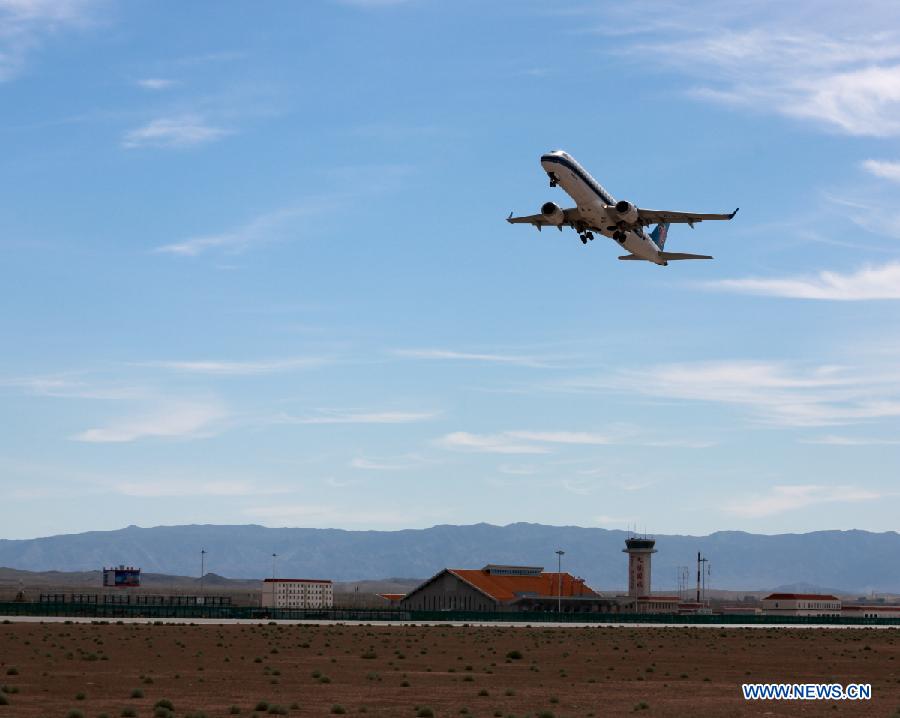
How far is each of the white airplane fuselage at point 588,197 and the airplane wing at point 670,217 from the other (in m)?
1.25

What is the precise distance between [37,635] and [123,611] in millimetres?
34677

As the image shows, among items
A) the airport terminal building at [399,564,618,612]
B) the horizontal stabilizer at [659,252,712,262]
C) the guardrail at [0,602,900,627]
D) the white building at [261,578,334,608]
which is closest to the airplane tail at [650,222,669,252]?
the horizontal stabilizer at [659,252,712,262]

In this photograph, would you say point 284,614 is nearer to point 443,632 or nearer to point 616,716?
point 443,632

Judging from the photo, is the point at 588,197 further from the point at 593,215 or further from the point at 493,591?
the point at 493,591

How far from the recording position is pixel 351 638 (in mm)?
86250

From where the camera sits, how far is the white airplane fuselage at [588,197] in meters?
79.5

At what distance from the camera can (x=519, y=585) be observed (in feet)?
585

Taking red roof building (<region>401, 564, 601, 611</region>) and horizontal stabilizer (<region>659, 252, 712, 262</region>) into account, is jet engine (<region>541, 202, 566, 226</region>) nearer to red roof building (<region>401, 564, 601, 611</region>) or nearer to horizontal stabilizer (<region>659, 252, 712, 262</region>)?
horizontal stabilizer (<region>659, 252, 712, 262</region>)

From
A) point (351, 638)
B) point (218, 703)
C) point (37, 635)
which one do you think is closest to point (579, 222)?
point (351, 638)

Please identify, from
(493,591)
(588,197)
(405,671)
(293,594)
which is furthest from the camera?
(293,594)

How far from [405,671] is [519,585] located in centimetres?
11849

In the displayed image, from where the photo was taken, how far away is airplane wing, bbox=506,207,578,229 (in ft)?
278

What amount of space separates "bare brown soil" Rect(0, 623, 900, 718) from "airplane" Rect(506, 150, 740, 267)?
26497 mm

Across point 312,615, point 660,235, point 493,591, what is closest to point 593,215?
point 660,235
